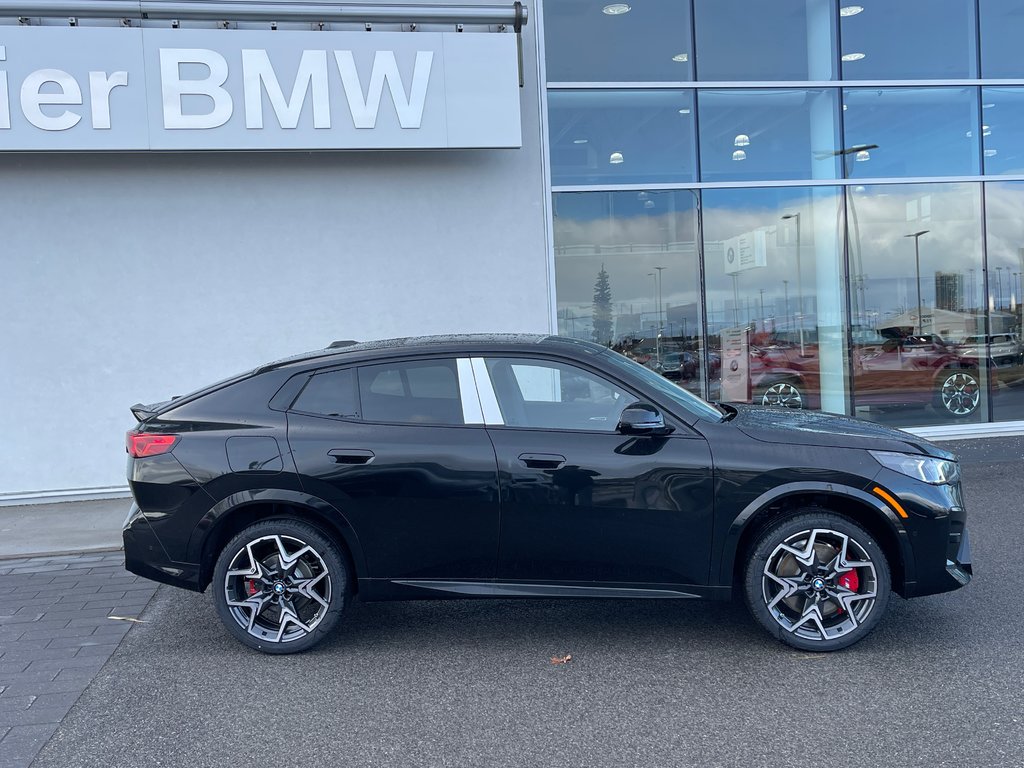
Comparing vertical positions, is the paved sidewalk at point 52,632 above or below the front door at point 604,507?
below

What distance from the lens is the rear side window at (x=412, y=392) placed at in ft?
15.1

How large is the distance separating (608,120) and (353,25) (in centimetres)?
318

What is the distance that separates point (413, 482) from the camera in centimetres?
448

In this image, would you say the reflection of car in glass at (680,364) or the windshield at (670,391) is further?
the reflection of car in glass at (680,364)

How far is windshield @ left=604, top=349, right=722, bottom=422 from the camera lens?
15.1ft

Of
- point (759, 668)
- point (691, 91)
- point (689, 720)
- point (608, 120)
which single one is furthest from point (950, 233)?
point (689, 720)

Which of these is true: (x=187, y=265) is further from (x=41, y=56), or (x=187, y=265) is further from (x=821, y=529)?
(x=821, y=529)

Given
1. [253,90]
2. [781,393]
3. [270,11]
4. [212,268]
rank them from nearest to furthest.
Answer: [253,90] → [270,11] → [212,268] → [781,393]

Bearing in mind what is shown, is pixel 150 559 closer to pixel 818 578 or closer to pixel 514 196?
pixel 818 578

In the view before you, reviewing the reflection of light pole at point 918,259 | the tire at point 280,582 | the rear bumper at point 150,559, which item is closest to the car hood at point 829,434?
the tire at point 280,582

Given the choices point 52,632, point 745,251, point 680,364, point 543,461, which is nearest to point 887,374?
point 745,251

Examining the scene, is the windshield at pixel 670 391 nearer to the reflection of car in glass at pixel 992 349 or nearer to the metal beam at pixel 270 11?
the metal beam at pixel 270 11

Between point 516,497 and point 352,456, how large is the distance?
2.96 feet

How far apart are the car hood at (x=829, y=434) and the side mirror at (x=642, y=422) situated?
46cm
